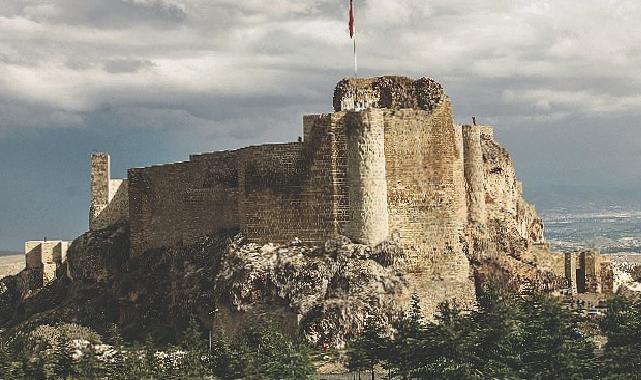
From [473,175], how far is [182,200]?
18.5m

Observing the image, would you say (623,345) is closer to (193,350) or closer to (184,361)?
(184,361)

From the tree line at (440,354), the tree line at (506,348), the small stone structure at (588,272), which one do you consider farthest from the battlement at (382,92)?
the small stone structure at (588,272)

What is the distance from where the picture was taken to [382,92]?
202 ft

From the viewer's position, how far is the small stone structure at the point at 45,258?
78250 mm

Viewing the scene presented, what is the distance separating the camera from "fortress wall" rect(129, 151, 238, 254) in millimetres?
63656

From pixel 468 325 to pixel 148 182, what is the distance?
3147 centimetres

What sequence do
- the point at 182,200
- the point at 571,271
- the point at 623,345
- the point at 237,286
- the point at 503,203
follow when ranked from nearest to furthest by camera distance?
the point at 623,345, the point at 237,286, the point at 182,200, the point at 503,203, the point at 571,271

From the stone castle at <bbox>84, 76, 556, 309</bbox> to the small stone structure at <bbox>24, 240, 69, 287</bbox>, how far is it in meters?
18.5

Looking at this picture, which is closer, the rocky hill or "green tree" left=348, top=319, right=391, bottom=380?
"green tree" left=348, top=319, right=391, bottom=380

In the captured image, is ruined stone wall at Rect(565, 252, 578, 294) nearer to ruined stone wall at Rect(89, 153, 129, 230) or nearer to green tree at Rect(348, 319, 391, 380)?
green tree at Rect(348, 319, 391, 380)

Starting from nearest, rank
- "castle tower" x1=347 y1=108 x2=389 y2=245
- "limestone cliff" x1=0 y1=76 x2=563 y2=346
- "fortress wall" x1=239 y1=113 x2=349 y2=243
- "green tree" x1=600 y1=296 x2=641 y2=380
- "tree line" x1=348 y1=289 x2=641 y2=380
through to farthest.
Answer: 1. "green tree" x1=600 y1=296 x2=641 y2=380
2. "tree line" x1=348 y1=289 x2=641 y2=380
3. "limestone cliff" x1=0 y1=76 x2=563 y2=346
4. "castle tower" x1=347 y1=108 x2=389 y2=245
5. "fortress wall" x1=239 y1=113 x2=349 y2=243

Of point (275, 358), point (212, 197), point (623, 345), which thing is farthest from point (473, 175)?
point (275, 358)

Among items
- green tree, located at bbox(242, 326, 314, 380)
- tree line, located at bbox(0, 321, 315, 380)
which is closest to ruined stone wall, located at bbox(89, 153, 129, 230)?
tree line, located at bbox(0, 321, 315, 380)

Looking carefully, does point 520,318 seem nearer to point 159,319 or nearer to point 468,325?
point 468,325
